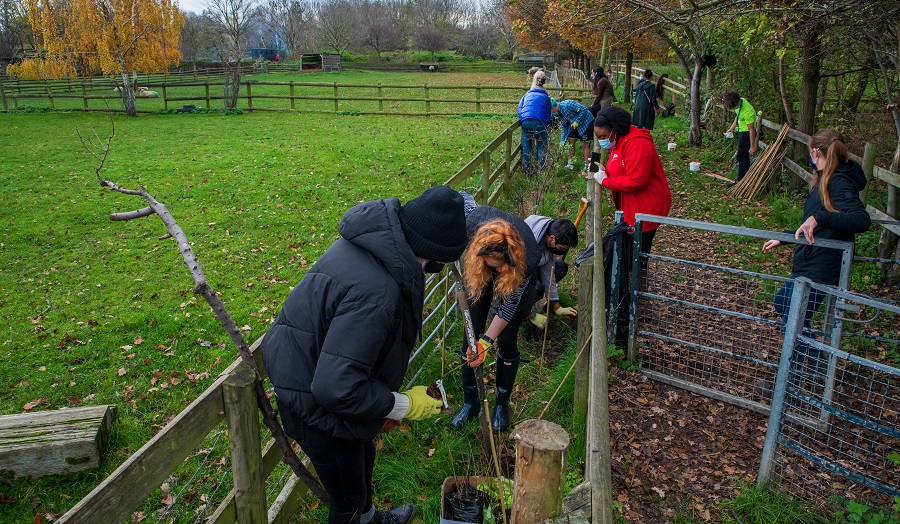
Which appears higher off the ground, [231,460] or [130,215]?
[130,215]

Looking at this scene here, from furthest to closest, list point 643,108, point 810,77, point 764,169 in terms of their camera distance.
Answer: point 643,108 → point 764,169 → point 810,77

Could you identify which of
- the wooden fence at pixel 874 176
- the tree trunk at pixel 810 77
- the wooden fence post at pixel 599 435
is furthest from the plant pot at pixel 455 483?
the tree trunk at pixel 810 77

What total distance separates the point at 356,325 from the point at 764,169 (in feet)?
29.4

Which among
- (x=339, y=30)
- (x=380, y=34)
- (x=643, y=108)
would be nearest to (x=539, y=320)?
(x=643, y=108)

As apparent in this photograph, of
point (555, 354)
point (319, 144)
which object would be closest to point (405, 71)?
point (319, 144)

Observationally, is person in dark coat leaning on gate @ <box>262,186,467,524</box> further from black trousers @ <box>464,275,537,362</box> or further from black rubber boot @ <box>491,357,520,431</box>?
black rubber boot @ <box>491,357,520,431</box>

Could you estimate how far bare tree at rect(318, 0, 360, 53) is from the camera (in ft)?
209

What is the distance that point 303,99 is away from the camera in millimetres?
23359

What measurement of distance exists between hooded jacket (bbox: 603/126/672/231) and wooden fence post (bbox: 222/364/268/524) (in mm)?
3381

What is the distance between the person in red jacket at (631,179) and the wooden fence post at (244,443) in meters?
3.08

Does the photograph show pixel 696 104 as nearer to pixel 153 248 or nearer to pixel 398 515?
pixel 153 248

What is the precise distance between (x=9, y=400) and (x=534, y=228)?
4.22 m

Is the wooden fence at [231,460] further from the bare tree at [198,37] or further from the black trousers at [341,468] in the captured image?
the bare tree at [198,37]

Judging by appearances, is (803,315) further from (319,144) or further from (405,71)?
(405,71)
